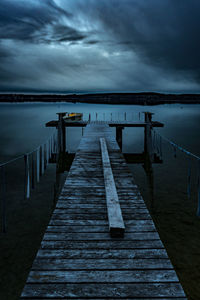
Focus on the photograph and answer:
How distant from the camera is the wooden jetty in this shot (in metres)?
2.66

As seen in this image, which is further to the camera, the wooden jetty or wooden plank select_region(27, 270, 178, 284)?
wooden plank select_region(27, 270, 178, 284)

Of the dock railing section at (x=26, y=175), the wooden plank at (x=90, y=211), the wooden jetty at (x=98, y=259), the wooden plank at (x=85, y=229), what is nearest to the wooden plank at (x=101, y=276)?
the wooden jetty at (x=98, y=259)

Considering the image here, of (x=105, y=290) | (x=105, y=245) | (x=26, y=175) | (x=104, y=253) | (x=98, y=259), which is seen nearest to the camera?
(x=105, y=290)

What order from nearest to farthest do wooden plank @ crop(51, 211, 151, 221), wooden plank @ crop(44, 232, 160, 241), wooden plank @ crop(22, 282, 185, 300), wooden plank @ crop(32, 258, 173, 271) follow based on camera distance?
wooden plank @ crop(22, 282, 185, 300) → wooden plank @ crop(32, 258, 173, 271) → wooden plank @ crop(44, 232, 160, 241) → wooden plank @ crop(51, 211, 151, 221)

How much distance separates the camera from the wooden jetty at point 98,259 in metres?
2.66

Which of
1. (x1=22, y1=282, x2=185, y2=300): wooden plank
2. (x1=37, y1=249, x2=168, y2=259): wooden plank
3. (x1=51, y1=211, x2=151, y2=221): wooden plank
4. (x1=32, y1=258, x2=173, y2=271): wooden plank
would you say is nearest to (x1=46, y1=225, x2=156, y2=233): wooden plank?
(x1=51, y1=211, x2=151, y2=221): wooden plank

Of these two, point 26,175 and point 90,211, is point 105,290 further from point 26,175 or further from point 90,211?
point 26,175

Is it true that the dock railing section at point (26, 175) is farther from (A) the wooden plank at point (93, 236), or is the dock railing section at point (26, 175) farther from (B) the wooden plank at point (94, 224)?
(A) the wooden plank at point (93, 236)

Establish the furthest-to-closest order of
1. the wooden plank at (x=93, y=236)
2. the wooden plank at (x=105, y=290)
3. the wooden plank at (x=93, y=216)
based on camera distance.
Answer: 1. the wooden plank at (x=93, y=216)
2. the wooden plank at (x=93, y=236)
3. the wooden plank at (x=105, y=290)

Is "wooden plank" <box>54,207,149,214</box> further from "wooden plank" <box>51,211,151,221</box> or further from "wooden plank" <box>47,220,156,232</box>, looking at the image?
"wooden plank" <box>47,220,156,232</box>

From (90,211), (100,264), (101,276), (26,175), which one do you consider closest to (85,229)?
(90,211)

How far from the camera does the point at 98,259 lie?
319cm

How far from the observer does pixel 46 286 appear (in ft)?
8.89

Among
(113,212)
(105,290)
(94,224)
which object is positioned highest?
(113,212)
